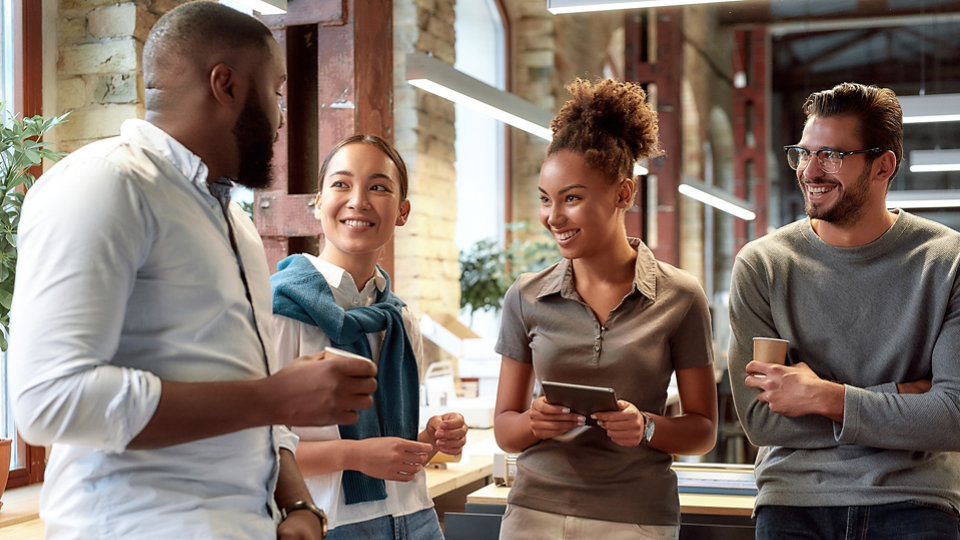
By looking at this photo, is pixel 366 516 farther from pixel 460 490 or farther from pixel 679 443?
pixel 460 490

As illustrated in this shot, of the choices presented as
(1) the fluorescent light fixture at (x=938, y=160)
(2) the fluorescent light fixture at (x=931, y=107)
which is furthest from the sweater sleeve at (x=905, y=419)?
(1) the fluorescent light fixture at (x=938, y=160)

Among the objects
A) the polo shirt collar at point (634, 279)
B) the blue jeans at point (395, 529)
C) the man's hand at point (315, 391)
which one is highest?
the polo shirt collar at point (634, 279)

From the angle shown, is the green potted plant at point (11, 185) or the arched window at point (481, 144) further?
the arched window at point (481, 144)

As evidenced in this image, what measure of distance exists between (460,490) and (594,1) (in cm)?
189

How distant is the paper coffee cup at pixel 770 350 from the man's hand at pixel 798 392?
2 centimetres

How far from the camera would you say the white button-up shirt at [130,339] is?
3.77 ft

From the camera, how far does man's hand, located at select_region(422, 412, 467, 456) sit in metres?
2.02

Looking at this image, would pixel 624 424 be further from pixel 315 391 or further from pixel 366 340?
pixel 315 391

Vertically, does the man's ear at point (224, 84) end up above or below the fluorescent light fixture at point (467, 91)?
below

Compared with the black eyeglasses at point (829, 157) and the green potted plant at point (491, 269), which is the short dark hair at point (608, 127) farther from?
the green potted plant at point (491, 269)

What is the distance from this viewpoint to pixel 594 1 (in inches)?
120

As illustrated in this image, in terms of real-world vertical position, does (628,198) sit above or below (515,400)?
above

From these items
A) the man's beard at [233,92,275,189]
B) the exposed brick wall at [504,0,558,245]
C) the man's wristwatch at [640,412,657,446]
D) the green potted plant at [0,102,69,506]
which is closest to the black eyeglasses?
the man's wristwatch at [640,412,657,446]

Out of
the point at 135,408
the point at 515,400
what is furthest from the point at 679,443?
the point at 135,408
